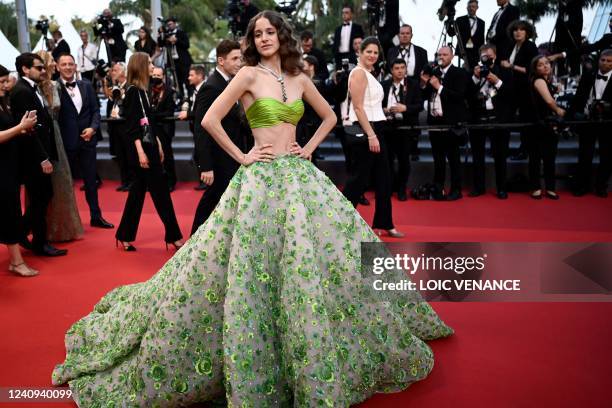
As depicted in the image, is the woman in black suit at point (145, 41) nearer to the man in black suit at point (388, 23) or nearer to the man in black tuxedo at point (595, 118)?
the man in black suit at point (388, 23)

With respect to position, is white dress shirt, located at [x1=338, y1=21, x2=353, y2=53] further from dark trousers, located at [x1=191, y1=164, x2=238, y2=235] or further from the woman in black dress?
the woman in black dress

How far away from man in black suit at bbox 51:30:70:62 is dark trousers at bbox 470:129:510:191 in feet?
22.3

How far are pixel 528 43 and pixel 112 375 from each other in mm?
6668

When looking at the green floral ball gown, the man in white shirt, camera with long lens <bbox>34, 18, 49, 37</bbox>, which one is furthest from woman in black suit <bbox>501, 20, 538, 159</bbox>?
the man in white shirt

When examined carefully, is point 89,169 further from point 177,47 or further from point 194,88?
point 177,47

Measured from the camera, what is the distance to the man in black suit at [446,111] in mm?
7172

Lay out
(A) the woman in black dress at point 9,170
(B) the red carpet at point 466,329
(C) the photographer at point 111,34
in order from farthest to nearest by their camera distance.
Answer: (C) the photographer at point 111,34 → (A) the woman in black dress at point 9,170 → (B) the red carpet at point 466,329

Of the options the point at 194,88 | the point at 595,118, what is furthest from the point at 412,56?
the point at 194,88

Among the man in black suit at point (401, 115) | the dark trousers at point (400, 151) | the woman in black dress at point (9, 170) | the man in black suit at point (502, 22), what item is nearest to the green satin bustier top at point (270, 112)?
the woman in black dress at point (9, 170)

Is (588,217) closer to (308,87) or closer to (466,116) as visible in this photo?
(466,116)

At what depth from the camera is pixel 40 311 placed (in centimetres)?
395

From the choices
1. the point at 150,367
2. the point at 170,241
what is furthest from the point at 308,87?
the point at 170,241

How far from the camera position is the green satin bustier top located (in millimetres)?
2822

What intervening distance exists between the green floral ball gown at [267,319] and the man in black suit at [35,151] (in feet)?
8.17
